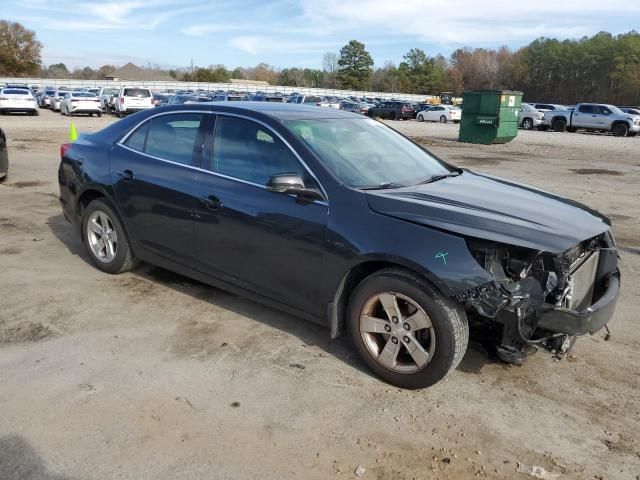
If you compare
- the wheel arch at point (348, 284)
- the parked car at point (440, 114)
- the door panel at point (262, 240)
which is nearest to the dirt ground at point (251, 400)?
the wheel arch at point (348, 284)

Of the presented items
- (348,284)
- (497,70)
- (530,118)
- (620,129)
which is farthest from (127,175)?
(497,70)

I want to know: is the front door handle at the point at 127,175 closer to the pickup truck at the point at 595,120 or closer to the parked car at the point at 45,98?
the pickup truck at the point at 595,120

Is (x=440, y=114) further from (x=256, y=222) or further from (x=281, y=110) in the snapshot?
(x=256, y=222)

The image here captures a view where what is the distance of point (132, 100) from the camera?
31.4m

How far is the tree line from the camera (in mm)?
97688

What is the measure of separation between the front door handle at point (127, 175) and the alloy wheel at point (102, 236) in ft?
1.64

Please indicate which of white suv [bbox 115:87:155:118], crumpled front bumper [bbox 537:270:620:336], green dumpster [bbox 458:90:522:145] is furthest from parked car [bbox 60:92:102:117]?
crumpled front bumper [bbox 537:270:620:336]

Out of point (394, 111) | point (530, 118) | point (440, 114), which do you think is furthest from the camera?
point (394, 111)

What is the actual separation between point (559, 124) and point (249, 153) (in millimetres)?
32983

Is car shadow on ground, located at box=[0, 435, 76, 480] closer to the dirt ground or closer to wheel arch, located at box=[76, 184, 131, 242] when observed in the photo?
the dirt ground

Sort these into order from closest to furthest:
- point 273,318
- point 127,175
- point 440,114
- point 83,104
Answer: point 273,318
point 127,175
point 83,104
point 440,114

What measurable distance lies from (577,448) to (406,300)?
1.19 metres

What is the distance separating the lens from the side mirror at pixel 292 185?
3562 mm

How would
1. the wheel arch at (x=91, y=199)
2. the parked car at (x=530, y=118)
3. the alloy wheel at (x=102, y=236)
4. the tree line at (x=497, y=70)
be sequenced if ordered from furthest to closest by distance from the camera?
the tree line at (x=497, y=70) < the parked car at (x=530, y=118) < the alloy wheel at (x=102, y=236) < the wheel arch at (x=91, y=199)
